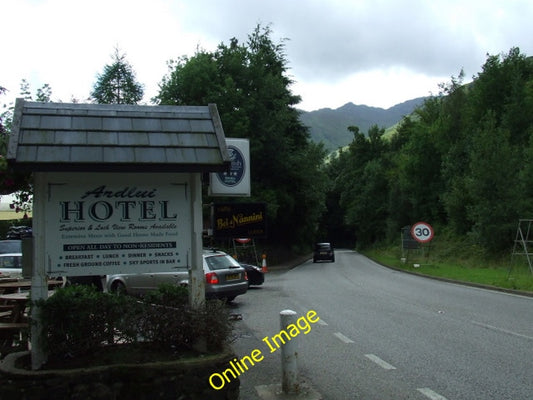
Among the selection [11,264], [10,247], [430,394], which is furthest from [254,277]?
[430,394]

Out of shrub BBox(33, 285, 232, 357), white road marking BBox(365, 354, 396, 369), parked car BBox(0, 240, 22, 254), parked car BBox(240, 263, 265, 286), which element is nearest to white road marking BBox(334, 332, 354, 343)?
white road marking BBox(365, 354, 396, 369)

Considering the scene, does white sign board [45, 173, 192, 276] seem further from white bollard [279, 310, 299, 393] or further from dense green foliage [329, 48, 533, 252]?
dense green foliage [329, 48, 533, 252]

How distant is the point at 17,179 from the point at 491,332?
26.9ft

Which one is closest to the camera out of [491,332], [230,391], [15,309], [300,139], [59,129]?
[230,391]

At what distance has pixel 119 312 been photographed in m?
5.43

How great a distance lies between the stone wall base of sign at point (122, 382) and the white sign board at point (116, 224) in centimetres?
108

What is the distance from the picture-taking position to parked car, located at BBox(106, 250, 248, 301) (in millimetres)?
13762

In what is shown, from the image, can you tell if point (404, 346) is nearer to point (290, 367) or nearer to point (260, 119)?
point (290, 367)

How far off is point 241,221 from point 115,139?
3.69 m

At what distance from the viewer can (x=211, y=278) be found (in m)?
13.8

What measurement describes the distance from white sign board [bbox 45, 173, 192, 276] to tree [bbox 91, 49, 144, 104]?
36.5 meters

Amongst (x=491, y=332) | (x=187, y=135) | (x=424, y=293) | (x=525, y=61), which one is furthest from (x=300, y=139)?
(x=187, y=135)

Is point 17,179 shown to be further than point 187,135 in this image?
Yes

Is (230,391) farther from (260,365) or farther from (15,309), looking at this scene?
(15,309)
